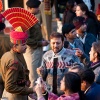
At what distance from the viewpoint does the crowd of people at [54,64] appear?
18.9 ft

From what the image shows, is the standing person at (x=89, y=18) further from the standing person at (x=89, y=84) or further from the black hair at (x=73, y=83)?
the black hair at (x=73, y=83)

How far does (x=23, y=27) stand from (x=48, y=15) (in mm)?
5859

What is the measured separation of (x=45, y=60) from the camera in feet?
23.0

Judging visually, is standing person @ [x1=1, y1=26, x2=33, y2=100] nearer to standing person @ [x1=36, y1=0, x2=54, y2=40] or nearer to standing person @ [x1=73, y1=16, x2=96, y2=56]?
standing person @ [x1=73, y1=16, x2=96, y2=56]

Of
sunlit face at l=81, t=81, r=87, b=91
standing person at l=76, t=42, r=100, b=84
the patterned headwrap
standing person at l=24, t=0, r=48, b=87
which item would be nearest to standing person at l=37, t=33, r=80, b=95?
standing person at l=76, t=42, r=100, b=84

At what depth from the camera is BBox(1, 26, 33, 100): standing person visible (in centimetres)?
667

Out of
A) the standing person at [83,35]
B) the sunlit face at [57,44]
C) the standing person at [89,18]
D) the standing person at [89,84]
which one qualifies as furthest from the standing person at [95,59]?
the standing person at [89,18]

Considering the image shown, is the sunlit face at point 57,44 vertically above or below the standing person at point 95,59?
above

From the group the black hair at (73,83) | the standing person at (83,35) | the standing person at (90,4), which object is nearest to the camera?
the black hair at (73,83)

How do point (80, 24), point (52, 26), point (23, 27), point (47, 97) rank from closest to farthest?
point (47, 97) < point (23, 27) < point (80, 24) < point (52, 26)

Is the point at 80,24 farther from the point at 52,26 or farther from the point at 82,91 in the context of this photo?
the point at 52,26

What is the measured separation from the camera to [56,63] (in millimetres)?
6848

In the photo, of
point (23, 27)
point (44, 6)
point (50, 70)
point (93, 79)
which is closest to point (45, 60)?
point (50, 70)

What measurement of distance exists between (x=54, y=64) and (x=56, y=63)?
33 mm
